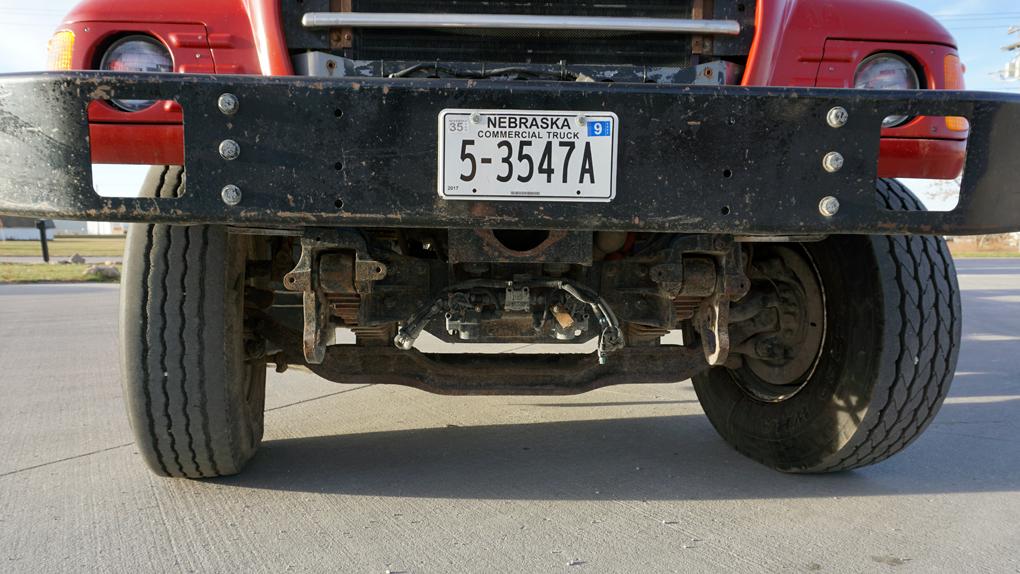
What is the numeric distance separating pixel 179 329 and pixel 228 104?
85cm

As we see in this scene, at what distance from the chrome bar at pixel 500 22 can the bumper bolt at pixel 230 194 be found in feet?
1.83

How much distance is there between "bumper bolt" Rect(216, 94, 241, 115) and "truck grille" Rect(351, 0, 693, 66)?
0.45 m

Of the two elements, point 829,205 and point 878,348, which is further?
point 878,348

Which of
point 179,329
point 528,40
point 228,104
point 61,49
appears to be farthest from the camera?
point 179,329

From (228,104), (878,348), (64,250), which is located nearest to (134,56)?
(228,104)

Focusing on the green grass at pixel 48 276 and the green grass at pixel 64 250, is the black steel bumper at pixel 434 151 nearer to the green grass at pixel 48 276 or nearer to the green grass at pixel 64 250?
the green grass at pixel 48 276

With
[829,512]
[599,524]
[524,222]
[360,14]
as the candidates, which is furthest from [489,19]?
[829,512]

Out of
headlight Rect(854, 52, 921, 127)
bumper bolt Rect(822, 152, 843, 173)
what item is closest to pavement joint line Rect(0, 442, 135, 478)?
bumper bolt Rect(822, 152, 843, 173)

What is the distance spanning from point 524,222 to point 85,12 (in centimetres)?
132

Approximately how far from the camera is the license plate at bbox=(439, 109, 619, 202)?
167 centimetres

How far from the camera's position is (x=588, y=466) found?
270 centimetres

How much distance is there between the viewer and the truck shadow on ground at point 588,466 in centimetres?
245

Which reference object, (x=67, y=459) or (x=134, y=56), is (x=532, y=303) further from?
(x=67, y=459)

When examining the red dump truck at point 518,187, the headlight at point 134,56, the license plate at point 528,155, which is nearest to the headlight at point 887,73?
the red dump truck at point 518,187
